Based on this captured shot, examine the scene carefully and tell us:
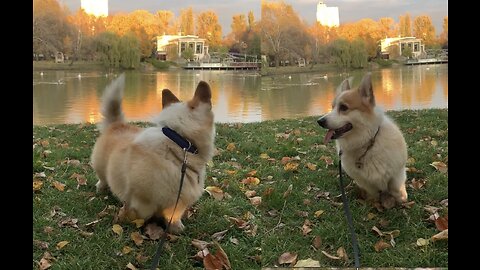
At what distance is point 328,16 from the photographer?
240cm

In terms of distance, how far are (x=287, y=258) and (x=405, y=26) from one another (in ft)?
5.09

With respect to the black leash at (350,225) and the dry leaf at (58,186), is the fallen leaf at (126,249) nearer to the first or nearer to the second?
the dry leaf at (58,186)

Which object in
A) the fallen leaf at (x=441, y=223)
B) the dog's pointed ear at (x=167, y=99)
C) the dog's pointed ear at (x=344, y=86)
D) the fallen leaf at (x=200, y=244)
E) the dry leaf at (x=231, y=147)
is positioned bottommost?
the fallen leaf at (x=200, y=244)

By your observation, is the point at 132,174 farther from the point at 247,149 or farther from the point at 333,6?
the point at 333,6

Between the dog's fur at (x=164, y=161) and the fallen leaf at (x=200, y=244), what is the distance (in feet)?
0.39

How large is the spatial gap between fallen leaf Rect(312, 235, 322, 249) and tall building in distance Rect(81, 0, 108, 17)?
184 cm

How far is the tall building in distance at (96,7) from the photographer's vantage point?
2.45 m

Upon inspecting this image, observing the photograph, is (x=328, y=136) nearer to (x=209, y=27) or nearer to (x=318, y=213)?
(x=318, y=213)

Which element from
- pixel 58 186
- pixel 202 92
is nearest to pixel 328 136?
pixel 202 92

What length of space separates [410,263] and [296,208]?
2.20 feet

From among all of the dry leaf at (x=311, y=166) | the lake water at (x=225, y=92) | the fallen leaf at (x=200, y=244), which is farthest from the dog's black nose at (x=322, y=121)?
the fallen leaf at (x=200, y=244)
